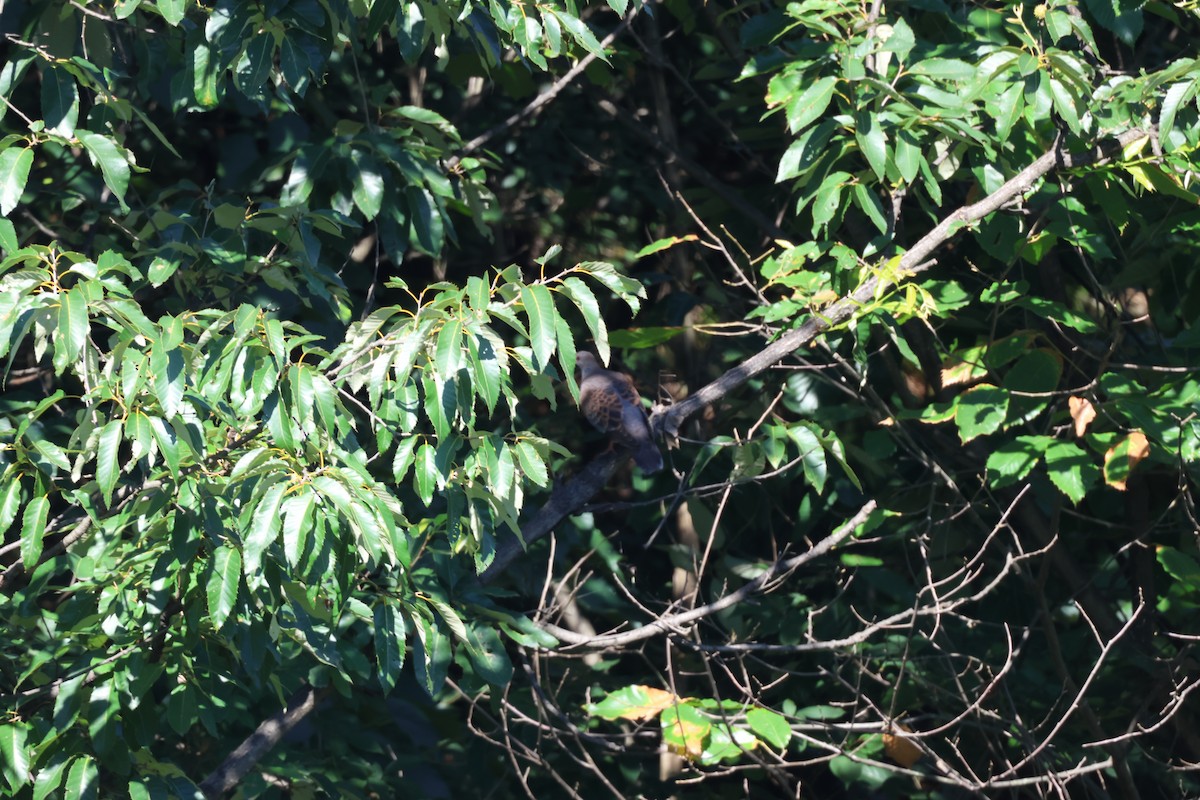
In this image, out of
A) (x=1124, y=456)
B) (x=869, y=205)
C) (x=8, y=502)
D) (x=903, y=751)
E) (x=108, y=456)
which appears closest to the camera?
(x=108, y=456)

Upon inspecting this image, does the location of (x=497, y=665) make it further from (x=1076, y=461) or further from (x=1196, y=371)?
(x=1196, y=371)

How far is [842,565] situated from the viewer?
432cm

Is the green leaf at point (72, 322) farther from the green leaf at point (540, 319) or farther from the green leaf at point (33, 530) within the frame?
the green leaf at point (540, 319)

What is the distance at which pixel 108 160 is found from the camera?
99.9 inches

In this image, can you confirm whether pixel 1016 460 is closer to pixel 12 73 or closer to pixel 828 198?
pixel 828 198

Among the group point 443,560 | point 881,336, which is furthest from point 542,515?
point 881,336

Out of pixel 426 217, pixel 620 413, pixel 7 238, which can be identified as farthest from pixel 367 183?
pixel 7 238

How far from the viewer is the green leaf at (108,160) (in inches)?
99.7

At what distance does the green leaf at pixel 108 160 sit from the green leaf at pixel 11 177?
121 mm

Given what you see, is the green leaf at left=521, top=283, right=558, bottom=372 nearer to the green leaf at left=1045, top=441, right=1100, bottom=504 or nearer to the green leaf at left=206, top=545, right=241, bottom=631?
the green leaf at left=206, top=545, right=241, bottom=631

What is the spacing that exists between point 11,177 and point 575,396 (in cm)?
111

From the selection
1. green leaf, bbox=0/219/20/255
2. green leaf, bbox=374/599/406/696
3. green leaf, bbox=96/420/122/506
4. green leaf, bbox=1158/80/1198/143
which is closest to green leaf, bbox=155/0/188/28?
green leaf, bbox=0/219/20/255

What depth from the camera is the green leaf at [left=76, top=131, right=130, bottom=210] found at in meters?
2.53

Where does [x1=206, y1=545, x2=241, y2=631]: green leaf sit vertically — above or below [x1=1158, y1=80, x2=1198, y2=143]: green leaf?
below
